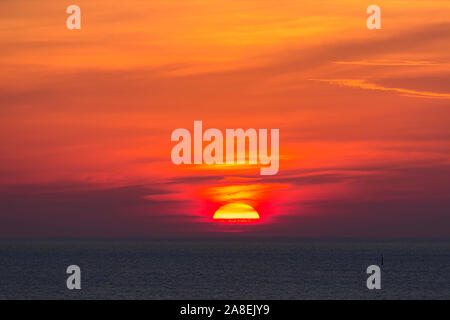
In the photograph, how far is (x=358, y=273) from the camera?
156 meters

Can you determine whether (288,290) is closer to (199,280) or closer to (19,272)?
(199,280)

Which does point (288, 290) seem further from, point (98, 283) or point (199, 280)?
point (98, 283)

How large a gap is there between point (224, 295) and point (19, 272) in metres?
67.6
